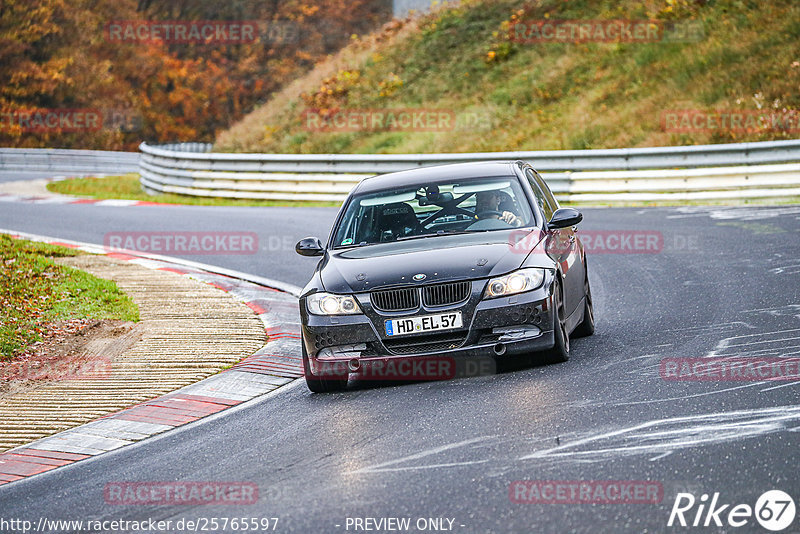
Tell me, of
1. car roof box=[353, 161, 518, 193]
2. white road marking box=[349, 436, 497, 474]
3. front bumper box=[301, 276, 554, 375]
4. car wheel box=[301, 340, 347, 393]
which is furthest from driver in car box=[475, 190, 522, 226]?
white road marking box=[349, 436, 497, 474]

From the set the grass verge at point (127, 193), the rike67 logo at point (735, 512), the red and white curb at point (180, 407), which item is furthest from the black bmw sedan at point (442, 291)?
the grass verge at point (127, 193)

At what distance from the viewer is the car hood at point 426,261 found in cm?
808

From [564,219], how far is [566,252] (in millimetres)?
318

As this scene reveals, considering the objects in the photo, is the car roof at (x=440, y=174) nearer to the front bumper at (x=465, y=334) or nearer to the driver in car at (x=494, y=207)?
the driver in car at (x=494, y=207)

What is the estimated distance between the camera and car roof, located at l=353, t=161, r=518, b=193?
31.4ft

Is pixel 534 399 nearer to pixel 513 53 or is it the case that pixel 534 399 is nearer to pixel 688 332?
pixel 688 332

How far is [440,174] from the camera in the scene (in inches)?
380

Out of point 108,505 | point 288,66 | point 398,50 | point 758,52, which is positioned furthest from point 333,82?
point 108,505

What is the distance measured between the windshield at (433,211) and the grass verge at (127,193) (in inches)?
622

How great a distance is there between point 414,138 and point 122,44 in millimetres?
36988

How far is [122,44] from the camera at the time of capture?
66375mm

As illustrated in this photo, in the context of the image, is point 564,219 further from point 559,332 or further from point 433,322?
point 433,322

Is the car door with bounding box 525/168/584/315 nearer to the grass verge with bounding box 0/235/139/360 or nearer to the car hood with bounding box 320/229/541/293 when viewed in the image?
the car hood with bounding box 320/229/541/293

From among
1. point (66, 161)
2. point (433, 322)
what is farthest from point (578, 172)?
point (66, 161)
